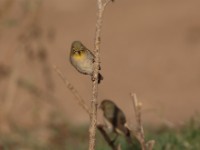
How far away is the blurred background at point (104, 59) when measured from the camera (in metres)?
12.6

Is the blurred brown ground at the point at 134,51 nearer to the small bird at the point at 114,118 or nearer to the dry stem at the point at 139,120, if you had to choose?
the small bird at the point at 114,118

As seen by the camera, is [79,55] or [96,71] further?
[79,55]

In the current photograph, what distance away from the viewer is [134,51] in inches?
623

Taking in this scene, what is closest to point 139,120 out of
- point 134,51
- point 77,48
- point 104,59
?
point 77,48

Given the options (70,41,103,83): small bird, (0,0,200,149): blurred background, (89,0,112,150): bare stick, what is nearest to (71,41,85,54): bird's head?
(70,41,103,83): small bird

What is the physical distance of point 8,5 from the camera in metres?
12.0

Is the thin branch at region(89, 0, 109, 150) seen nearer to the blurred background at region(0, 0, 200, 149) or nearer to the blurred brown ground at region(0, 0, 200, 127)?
the blurred background at region(0, 0, 200, 149)

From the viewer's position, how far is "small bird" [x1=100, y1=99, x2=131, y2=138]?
8.34 meters

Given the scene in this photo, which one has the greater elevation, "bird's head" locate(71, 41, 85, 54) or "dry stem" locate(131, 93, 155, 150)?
"bird's head" locate(71, 41, 85, 54)

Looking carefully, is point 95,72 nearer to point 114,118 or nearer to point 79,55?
point 79,55

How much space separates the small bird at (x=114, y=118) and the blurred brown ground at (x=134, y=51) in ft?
13.1

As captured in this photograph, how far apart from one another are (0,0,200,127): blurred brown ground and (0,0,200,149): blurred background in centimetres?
1

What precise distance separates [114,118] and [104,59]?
708 centimetres

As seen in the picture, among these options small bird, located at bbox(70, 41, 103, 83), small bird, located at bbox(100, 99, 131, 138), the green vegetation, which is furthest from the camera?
the green vegetation
